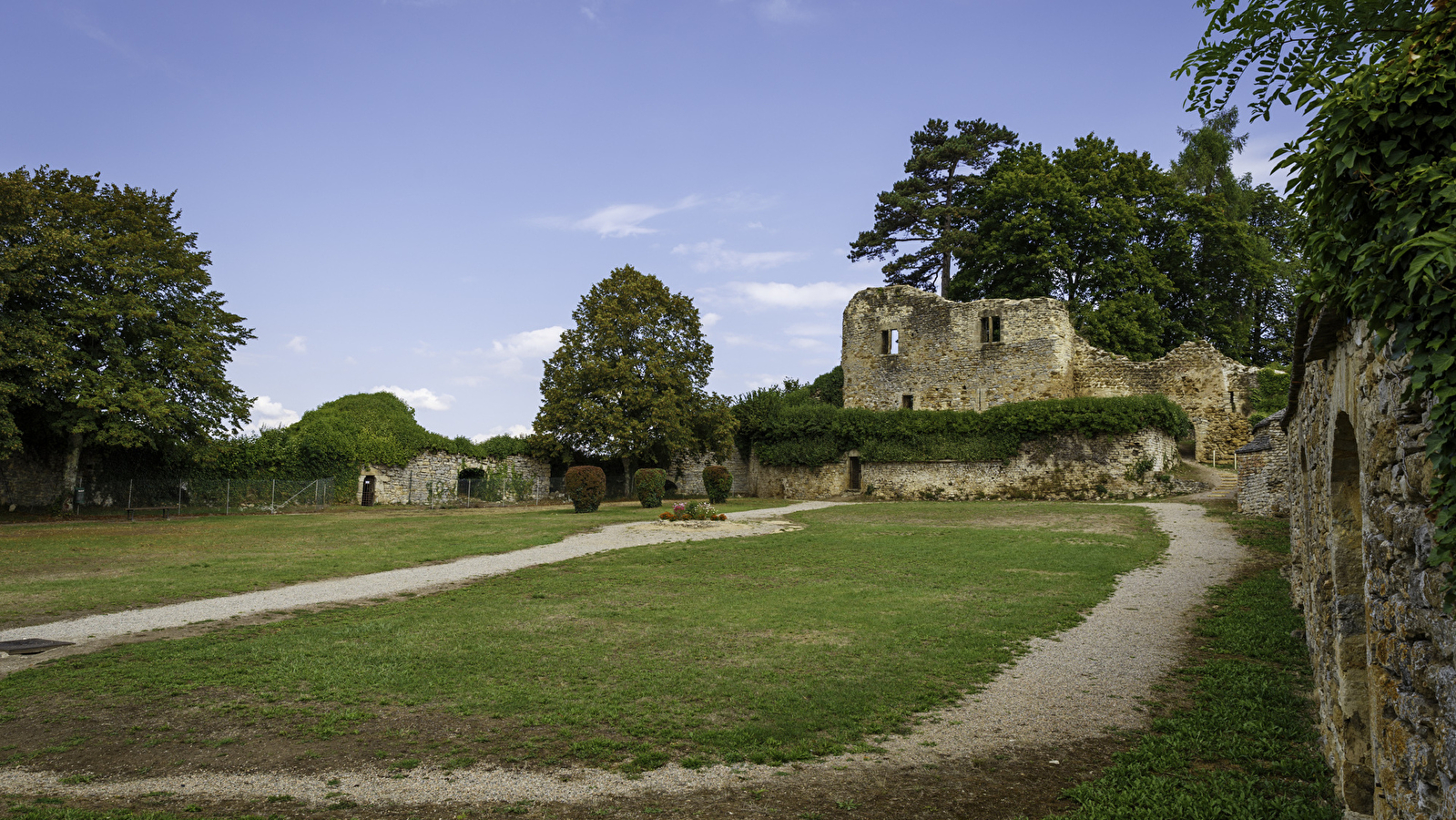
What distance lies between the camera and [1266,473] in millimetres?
17469

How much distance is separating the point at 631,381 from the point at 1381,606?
91.6ft

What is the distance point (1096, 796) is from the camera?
4.24 m

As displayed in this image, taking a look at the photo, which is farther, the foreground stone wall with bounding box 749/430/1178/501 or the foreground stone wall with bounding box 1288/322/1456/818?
the foreground stone wall with bounding box 749/430/1178/501

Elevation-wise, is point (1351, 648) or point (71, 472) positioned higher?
point (71, 472)

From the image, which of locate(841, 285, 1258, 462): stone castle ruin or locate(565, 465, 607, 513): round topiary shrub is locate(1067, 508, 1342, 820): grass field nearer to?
locate(565, 465, 607, 513): round topiary shrub

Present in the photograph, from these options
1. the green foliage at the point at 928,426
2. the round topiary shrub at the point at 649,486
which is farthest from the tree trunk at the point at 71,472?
the green foliage at the point at 928,426

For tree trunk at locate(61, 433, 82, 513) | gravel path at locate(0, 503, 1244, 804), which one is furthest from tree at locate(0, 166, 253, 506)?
gravel path at locate(0, 503, 1244, 804)

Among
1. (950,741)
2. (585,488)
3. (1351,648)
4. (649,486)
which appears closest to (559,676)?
(950,741)

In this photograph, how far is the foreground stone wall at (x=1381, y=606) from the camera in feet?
7.80

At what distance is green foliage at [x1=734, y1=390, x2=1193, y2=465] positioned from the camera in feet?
87.1

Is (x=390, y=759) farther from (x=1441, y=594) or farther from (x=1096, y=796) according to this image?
(x=1441, y=594)

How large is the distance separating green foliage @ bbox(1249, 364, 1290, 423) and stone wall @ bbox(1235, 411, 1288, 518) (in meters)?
9.56

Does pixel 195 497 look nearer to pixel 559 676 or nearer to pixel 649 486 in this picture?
pixel 649 486

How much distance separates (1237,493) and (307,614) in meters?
21.0
